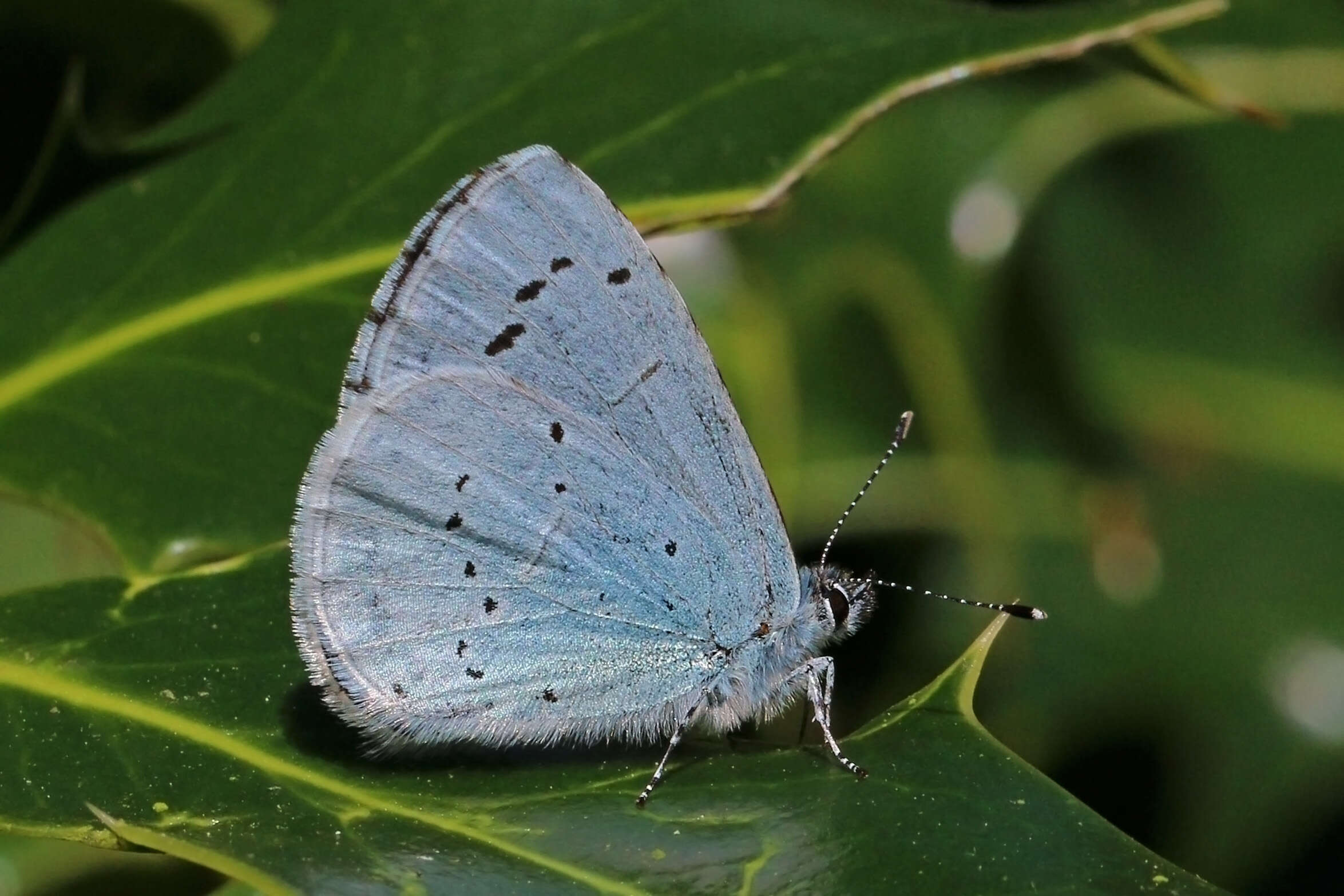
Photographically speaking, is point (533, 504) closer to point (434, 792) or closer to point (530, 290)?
point (530, 290)

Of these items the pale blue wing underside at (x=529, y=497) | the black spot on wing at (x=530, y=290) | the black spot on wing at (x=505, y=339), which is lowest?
the pale blue wing underside at (x=529, y=497)

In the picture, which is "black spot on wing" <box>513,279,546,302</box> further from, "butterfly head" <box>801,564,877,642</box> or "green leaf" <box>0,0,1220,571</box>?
"butterfly head" <box>801,564,877,642</box>

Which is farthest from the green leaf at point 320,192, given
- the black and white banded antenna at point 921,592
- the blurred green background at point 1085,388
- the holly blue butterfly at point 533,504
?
the black and white banded antenna at point 921,592

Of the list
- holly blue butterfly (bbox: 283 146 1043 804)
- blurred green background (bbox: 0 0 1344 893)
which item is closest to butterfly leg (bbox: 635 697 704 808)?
holly blue butterfly (bbox: 283 146 1043 804)

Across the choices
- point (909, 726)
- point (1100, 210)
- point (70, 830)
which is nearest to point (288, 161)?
point (70, 830)

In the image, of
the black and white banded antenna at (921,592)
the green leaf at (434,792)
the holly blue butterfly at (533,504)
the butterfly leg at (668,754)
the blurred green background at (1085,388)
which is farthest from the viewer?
the blurred green background at (1085,388)

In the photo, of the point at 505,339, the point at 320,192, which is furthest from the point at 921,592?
the point at 320,192

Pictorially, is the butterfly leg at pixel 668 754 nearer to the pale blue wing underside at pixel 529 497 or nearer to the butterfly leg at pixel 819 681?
the pale blue wing underside at pixel 529 497
